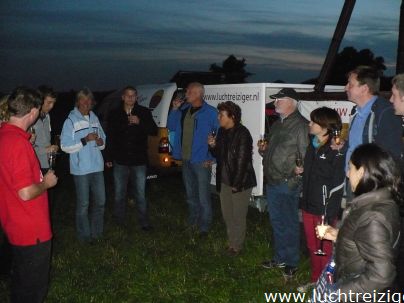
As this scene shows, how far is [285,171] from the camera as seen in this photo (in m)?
5.00

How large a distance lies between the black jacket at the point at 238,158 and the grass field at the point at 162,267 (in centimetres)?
101

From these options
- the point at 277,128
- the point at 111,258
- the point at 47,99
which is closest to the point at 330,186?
the point at 277,128

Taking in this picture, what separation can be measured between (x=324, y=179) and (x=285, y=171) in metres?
0.62

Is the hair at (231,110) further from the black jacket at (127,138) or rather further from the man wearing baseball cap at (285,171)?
the black jacket at (127,138)

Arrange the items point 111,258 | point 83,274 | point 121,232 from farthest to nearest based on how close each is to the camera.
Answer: point 121,232 < point 111,258 < point 83,274

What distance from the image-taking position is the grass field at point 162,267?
16.3ft

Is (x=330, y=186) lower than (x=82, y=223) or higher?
higher

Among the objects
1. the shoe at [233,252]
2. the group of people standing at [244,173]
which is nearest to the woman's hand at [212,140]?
the group of people standing at [244,173]

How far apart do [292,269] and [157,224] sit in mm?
3150

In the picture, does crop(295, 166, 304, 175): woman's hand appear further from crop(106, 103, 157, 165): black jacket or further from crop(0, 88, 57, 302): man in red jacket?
crop(106, 103, 157, 165): black jacket

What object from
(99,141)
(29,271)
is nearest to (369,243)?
(29,271)

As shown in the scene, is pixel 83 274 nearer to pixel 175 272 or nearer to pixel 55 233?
pixel 175 272

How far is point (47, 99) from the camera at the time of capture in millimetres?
5875

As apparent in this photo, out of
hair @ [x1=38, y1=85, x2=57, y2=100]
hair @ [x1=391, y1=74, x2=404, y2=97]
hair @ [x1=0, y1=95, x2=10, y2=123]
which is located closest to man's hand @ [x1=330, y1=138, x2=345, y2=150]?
hair @ [x1=391, y1=74, x2=404, y2=97]
